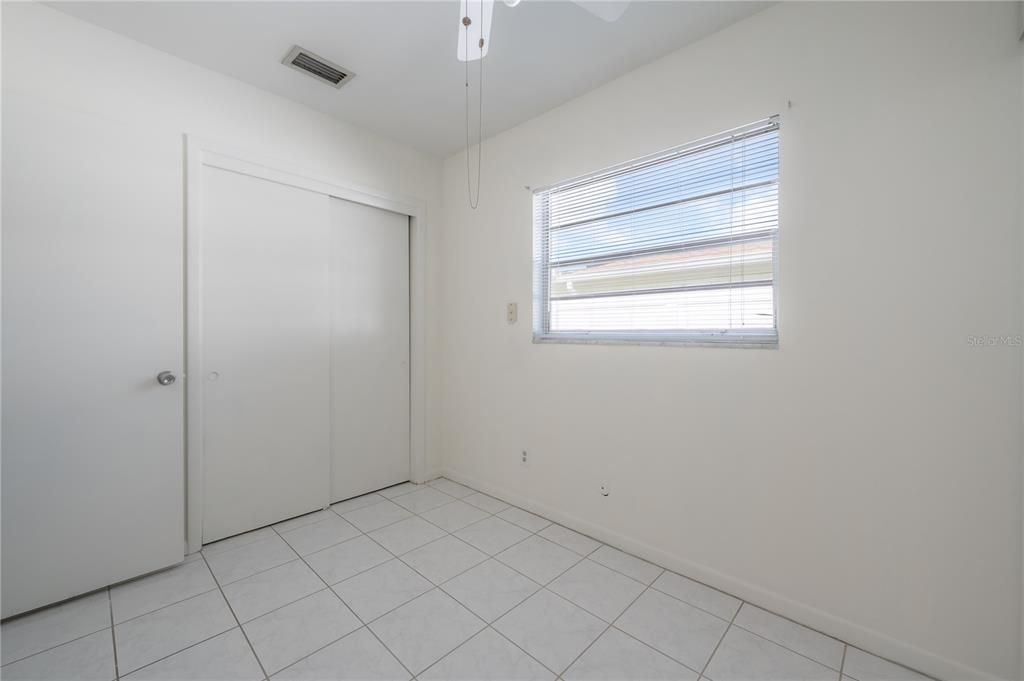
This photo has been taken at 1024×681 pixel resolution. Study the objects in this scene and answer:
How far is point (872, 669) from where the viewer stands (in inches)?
60.8

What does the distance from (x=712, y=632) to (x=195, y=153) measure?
343cm

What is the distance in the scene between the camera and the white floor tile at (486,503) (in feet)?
9.62

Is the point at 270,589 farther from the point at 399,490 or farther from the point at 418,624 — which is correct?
the point at 399,490

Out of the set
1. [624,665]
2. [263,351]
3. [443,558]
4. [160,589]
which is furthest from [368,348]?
[624,665]

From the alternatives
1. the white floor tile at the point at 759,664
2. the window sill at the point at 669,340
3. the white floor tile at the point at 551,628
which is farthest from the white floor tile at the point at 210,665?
the window sill at the point at 669,340

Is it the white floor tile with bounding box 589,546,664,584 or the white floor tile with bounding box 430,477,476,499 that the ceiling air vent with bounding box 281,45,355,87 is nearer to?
the white floor tile with bounding box 430,477,476,499

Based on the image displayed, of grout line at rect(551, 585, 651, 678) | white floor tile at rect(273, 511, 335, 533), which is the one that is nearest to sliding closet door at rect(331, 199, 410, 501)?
white floor tile at rect(273, 511, 335, 533)

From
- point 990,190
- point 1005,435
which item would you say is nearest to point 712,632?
point 1005,435

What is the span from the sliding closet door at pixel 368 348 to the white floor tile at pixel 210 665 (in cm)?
139

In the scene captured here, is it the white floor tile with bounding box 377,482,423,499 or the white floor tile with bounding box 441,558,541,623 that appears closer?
the white floor tile with bounding box 441,558,541,623

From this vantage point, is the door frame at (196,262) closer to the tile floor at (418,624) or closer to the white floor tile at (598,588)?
the tile floor at (418,624)

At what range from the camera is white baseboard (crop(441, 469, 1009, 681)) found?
1503 mm

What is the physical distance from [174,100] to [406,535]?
274 cm

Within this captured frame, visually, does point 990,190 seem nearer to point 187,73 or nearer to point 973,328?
point 973,328
